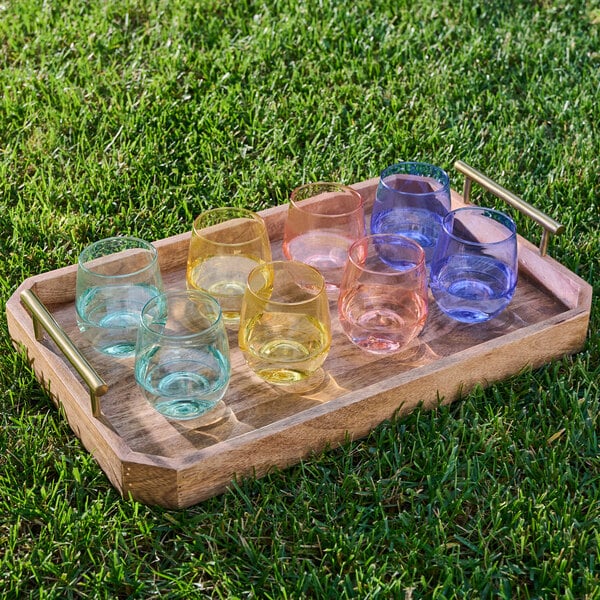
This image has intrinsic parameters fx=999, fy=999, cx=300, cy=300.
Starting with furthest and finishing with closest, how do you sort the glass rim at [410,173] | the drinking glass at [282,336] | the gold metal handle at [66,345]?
the glass rim at [410,173] < the drinking glass at [282,336] < the gold metal handle at [66,345]

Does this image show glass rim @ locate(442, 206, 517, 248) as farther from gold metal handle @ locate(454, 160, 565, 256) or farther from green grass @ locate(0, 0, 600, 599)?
green grass @ locate(0, 0, 600, 599)

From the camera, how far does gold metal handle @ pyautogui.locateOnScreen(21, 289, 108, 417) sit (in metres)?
1.42

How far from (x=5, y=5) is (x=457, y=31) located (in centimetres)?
136

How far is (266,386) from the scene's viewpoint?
1592mm

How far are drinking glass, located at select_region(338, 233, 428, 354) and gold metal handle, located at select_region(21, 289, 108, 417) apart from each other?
0.43 m

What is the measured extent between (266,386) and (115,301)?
296 mm

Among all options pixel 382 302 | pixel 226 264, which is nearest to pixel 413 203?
pixel 382 302

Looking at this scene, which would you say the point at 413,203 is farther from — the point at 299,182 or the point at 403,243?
the point at 299,182

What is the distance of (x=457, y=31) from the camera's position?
292 cm

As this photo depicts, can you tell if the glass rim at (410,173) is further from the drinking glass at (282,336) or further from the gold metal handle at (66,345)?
the gold metal handle at (66,345)

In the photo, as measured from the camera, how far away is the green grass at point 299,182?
1.42 m

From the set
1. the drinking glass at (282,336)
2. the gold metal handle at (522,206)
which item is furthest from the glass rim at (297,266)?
the gold metal handle at (522,206)

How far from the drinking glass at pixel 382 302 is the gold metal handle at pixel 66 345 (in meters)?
0.43

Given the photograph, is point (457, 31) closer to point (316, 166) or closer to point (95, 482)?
point (316, 166)
